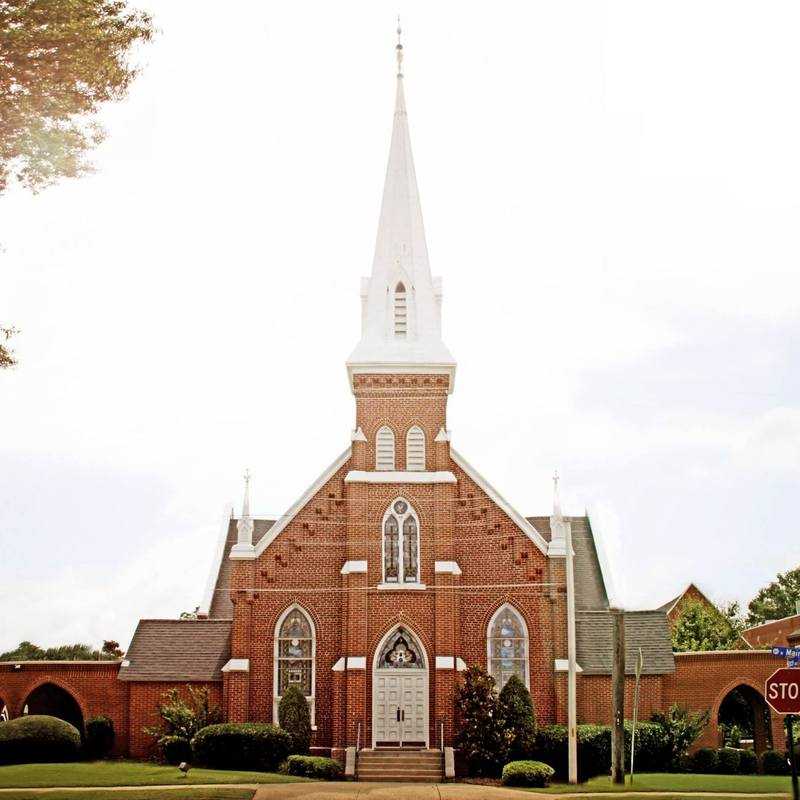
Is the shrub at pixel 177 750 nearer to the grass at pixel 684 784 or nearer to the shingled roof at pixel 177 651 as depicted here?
the shingled roof at pixel 177 651

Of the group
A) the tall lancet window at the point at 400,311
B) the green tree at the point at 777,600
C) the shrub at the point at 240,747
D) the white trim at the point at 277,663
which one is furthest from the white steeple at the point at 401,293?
the green tree at the point at 777,600

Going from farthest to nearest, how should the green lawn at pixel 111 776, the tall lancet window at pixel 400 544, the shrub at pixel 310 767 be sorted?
the tall lancet window at pixel 400 544 < the shrub at pixel 310 767 < the green lawn at pixel 111 776

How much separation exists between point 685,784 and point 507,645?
7.79 meters

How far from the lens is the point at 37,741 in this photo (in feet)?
119

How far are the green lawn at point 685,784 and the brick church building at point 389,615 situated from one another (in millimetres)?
3867

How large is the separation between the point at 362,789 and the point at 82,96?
18.6 m

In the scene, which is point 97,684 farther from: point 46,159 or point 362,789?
Answer: point 46,159

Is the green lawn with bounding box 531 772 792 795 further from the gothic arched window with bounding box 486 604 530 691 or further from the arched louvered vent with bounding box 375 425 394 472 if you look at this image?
the arched louvered vent with bounding box 375 425 394 472

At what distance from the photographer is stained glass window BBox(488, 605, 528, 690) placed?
3841cm

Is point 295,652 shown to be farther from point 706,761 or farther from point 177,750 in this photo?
point 706,761

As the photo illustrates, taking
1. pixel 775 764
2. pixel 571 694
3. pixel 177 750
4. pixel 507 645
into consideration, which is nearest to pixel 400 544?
pixel 507 645

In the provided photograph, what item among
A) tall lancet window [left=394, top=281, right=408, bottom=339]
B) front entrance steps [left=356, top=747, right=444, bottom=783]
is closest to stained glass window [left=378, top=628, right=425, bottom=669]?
front entrance steps [left=356, top=747, right=444, bottom=783]

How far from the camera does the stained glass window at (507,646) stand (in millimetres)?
38406

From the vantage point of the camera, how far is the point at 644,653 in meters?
39.8
